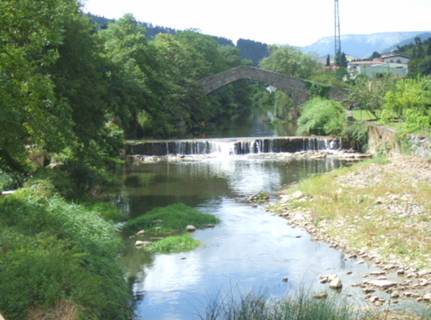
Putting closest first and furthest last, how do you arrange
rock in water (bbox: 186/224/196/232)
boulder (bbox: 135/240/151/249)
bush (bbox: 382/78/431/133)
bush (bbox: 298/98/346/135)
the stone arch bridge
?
boulder (bbox: 135/240/151/249), rock in water (bbox: 186/224/196/232), bush (bbox: 382/78/431/133), bush (bbox: 298/98/346/135), the stone arch bridge

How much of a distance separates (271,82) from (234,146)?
1846 cm

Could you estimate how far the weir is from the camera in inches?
1407

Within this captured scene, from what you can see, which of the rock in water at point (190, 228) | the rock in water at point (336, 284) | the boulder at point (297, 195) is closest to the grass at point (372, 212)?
the boulder at point (297, 195)

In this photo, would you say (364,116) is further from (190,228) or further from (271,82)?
(190,228)

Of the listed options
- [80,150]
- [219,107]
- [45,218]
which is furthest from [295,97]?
[45,218]

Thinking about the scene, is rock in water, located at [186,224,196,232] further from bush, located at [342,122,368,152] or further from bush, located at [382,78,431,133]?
bush, located at [342,122,368,152]

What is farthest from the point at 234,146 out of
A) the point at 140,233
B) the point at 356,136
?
the point at 140,233

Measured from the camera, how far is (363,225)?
16.3 meters

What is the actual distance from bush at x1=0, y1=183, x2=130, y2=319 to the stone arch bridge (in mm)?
39547

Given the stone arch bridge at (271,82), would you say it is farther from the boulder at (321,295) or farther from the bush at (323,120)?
the boulder at (321,295)

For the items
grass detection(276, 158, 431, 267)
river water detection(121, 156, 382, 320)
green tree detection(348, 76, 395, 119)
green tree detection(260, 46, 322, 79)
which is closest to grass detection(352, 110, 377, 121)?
green tree detection(348, 76, 395, 119)

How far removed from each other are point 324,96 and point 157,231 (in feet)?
119

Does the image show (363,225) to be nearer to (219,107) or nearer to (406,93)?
(406,93)

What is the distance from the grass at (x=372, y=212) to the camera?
1440 centimetres
